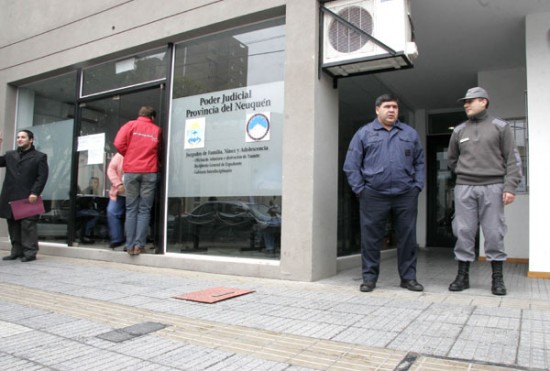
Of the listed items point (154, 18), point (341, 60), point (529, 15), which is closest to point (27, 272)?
point (154, 18)

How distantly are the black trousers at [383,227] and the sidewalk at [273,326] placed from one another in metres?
0.28

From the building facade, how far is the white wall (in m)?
0.02

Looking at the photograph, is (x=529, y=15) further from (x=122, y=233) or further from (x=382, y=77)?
(x=122, y=233)

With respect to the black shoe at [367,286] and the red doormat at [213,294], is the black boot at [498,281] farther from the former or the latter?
the red doormat at [213,294]

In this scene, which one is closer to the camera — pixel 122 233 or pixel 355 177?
pixel 355 177

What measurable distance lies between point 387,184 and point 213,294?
207 centimetres

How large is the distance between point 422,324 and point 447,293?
4.16 feet

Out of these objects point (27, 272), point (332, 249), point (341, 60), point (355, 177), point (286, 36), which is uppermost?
point (286, 36)

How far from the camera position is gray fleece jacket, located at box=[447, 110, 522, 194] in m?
4.38

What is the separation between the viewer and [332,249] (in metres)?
5.52

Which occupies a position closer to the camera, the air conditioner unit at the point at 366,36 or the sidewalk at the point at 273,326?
the sidewalk at the point at 273,326

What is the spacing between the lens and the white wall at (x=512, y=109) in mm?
7227

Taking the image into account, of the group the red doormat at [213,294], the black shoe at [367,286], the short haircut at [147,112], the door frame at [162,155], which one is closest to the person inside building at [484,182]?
the black shoe at [367,286]

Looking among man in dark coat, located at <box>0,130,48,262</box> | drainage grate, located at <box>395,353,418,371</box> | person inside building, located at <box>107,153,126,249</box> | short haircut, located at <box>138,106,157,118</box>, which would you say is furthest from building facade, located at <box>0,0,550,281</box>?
drainage grate, located at <box>395,353,418,371</box>
